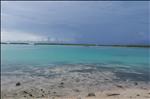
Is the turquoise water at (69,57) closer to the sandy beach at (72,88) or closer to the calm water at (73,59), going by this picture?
the calm water at (73,59)

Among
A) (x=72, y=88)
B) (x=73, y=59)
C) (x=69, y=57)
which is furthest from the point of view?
(x=69, y=57)

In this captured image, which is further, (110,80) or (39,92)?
(110,80)

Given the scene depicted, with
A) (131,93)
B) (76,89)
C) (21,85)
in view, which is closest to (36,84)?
(21,85)

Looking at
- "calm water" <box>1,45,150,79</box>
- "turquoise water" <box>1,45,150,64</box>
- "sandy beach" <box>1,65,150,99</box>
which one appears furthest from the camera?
"turquoise water" <box>1,45,150,64</box>

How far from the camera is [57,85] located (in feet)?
51.2

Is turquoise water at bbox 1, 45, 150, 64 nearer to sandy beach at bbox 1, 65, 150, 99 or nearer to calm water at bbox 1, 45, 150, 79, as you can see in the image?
calm water at bbox 1, 45, 150, 79

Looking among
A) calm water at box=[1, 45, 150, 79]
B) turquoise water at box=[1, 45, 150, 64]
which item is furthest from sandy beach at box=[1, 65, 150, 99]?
turquoise water at box=[1, 45, 150, 64]

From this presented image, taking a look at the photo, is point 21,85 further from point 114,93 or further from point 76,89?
point 114,93

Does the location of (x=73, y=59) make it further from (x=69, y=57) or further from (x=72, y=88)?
(x=72, y=88)

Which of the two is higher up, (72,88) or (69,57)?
(72,88)

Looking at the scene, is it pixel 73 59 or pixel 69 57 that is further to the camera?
pixel 69 57

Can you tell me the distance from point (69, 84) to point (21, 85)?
3.83 metres

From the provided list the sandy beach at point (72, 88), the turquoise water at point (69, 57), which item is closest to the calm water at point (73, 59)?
the turquoise water at point (69, 57)

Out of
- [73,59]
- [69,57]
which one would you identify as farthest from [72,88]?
[69,57]
